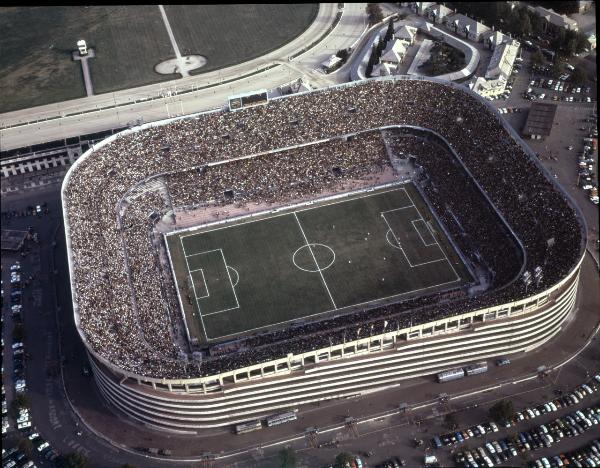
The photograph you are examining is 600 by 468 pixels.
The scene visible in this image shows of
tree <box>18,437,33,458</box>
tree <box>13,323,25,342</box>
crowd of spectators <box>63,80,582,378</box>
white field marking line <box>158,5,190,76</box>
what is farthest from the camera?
white field marking line <box>158,5,190,76</box>

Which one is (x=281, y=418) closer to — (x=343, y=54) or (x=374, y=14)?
(x=343, y=54)

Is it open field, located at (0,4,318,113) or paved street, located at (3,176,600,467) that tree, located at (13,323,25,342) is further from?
open field, located at (0,4,318,113)

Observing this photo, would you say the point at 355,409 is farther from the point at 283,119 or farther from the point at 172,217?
the point at 283,119

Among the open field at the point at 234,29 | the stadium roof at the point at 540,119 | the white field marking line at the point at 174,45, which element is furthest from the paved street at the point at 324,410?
the open field at the point at 234,29

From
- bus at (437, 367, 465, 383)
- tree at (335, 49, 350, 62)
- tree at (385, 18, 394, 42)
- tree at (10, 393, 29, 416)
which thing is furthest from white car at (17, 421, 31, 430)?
tree at (385, 18, 394, 42)

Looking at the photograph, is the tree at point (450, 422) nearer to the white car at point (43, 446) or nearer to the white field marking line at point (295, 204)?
the white field marking line at point (295, 204)

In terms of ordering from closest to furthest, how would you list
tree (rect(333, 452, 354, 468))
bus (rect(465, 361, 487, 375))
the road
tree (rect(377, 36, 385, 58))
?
tree (rect(333, 452, 354, 468)) → bus (rect(465, 361, 487, 375)) → the road → tree (rect(377, 36, 385, 58))

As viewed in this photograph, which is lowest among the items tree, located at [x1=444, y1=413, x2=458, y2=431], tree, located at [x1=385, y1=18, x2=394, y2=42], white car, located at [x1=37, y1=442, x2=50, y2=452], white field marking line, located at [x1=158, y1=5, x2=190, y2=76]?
white car, located at [x1=37, y1=442, x2=50, y2=452]
